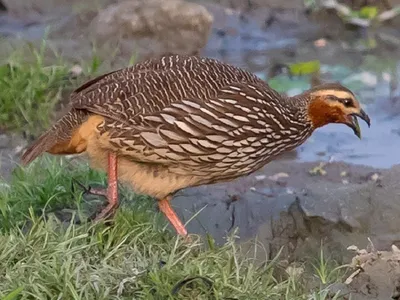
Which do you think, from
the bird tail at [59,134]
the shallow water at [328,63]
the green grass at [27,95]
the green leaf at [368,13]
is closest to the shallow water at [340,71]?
the shallow water at [328,63]

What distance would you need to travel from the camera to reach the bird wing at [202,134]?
18.4 ft

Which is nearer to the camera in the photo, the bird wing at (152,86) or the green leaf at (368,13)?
the bird wing at (152,86)

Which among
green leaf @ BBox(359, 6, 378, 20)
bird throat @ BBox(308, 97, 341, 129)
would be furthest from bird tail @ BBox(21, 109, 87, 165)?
green leaf @ BBox(359, 6, 378, 20)

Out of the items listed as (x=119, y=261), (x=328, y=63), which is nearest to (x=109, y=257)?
(x=119, y=261)

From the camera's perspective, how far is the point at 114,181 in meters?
5.73

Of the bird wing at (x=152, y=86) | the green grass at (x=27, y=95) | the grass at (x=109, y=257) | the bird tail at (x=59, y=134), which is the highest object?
the bird wing at (x=152, y=86)

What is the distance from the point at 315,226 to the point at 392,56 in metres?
5.27

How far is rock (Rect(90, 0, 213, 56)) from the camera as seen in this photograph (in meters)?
10.7

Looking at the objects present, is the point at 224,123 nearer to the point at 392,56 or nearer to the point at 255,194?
the point at 255,194

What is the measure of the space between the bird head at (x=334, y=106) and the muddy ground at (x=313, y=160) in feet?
2.45

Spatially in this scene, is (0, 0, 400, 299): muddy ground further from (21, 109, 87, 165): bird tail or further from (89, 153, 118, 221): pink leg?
(21, 109, 87, 165): bird tail

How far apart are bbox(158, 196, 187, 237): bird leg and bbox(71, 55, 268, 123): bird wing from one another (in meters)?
0.65

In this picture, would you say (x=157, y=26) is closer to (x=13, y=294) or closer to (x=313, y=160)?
(x=313, y=160)

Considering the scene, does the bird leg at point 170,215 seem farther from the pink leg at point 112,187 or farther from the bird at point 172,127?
the pink leg at point 112,187
